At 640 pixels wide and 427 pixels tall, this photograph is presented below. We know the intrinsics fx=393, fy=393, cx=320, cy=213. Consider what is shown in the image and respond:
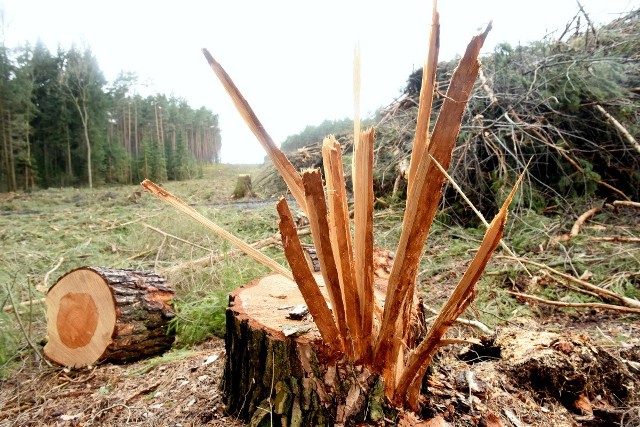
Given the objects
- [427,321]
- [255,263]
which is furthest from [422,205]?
[255,263]

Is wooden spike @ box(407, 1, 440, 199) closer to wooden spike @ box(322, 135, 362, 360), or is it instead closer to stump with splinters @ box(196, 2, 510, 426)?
stump with splinters @ box(196, 2, 510, 426)

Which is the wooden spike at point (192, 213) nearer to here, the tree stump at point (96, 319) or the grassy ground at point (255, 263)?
the grassy ground at point (255, 263)

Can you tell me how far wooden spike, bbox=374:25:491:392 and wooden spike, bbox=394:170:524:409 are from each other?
6cm

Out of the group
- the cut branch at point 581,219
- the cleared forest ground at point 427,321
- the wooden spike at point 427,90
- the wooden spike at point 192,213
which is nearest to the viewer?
the wooden spike at point 427,90

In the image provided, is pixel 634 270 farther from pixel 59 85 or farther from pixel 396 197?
pixel 59 85

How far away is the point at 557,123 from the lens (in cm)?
465

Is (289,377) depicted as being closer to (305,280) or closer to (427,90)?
(305,280)

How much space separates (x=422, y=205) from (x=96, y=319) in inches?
93.2

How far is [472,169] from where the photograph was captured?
471 cm

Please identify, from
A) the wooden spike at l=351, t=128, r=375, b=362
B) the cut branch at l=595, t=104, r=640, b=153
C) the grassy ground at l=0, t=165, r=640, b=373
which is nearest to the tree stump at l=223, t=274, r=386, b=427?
the wooden spike at l=351, t=128, r=375, b=362

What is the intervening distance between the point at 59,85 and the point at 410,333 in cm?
2366

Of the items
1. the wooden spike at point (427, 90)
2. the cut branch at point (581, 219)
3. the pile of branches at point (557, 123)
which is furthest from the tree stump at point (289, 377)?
the pile of branches at point (557, 123)

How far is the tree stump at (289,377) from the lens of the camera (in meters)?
1.09

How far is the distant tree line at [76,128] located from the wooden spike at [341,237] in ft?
65.2
